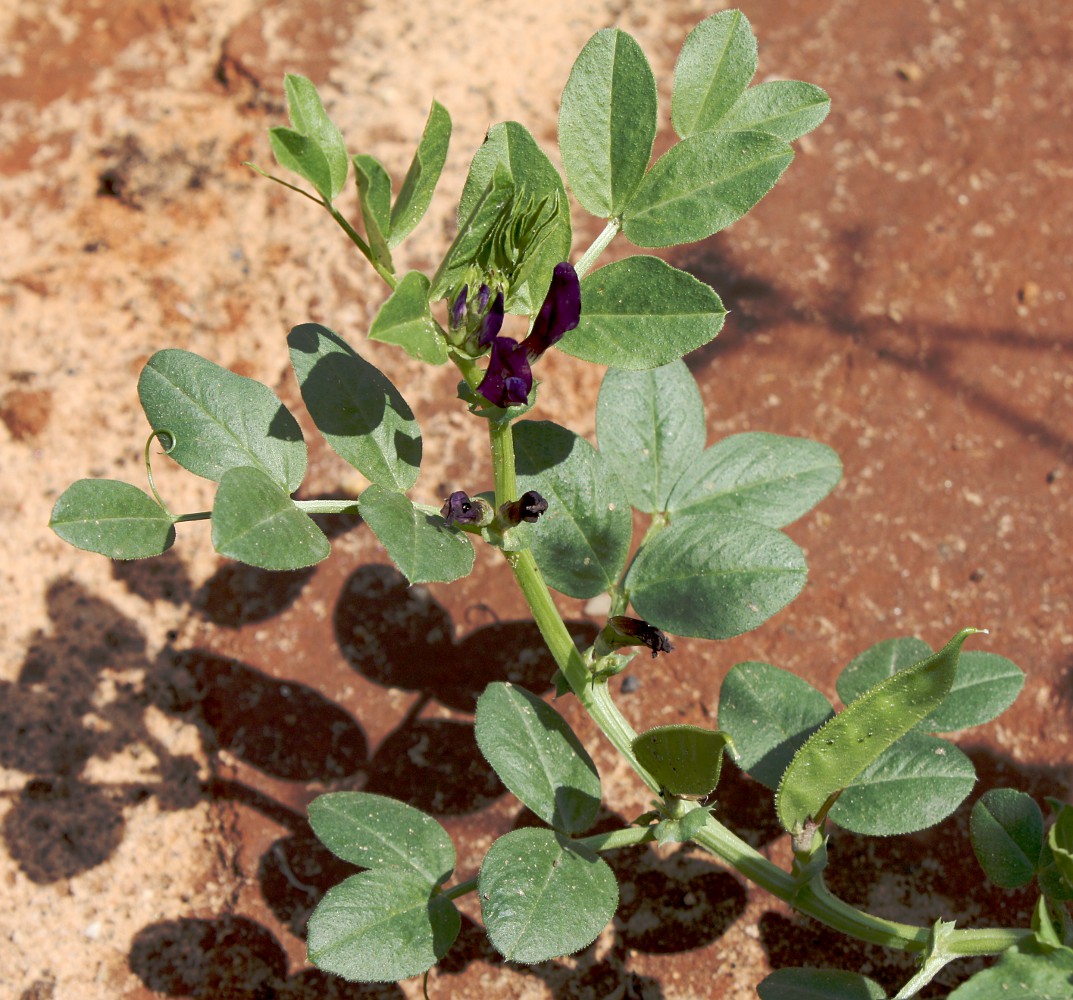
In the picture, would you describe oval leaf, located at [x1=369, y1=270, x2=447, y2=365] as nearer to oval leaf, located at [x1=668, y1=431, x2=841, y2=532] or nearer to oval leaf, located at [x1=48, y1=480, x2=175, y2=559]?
oval leaf, located at [x1=48, y1=480, x2=175, y2=559]

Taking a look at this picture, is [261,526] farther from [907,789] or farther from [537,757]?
[907,789]

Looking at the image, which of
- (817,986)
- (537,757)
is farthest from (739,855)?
(537,757)

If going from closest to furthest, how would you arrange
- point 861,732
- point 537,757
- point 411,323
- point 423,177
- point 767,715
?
point 411,323 < point 423,177 < point 861,732 < point 537,757 < point 767,715

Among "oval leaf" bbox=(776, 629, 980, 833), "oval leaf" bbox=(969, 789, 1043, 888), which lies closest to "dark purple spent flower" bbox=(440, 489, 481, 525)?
"oval leaf" bbox=(776, 629, 980, 833)

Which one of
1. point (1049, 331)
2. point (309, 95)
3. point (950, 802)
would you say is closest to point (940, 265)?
point (1049, 331)

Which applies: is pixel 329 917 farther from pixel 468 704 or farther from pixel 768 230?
pixel 768 230

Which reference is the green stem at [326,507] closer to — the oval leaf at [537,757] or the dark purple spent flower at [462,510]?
the dark purple spent flower at [462,510]

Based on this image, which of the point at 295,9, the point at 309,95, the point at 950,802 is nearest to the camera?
the point at 309,95

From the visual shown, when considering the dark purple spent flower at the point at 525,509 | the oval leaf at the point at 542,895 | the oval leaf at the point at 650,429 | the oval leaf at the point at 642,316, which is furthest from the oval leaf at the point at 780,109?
the oval leaf at the point at 542,895
